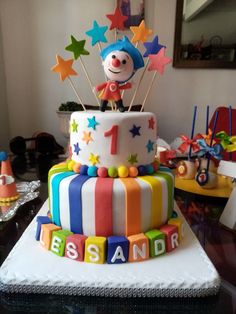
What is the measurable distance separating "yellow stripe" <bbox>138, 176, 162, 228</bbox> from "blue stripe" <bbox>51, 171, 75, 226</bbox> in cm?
20

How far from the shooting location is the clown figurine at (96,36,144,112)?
2.18ft

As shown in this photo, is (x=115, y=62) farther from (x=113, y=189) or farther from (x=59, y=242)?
(x=59, y=242)

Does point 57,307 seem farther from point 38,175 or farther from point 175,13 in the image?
point 175,13

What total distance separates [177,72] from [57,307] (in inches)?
60.1

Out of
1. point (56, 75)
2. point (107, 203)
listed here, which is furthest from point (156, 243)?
point (56, 75)

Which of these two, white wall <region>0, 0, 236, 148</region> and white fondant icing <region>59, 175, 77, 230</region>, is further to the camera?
white wall <region>0, 0, 236, 148</region>

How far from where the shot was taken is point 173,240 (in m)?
0.67

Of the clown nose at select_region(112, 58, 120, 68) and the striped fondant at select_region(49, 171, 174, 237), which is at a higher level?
the clown nose at select_region(112, 58, 120, 68)

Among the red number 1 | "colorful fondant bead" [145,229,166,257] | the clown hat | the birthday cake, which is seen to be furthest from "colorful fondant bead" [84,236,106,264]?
the clown hat

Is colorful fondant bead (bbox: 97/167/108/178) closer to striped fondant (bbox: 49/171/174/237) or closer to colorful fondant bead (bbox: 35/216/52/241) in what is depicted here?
striped fondant (bbox: 49/171/174/237)

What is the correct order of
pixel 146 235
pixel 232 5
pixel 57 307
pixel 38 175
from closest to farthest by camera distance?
pixel 57 307 → pixel 146 235 → pixel 38 175 → pixel 232 5

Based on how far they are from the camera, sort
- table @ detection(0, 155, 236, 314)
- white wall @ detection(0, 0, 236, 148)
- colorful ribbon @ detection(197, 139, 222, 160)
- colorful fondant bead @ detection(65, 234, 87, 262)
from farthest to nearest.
→ white wall @ detection(0, 0, 236, 148) < colorful ribbon @ detection(197, 139, 222, 160) < colorful fondant bead @ detection(65, 234, 87, 262) < table @ detection(0, 155, 236, 314)

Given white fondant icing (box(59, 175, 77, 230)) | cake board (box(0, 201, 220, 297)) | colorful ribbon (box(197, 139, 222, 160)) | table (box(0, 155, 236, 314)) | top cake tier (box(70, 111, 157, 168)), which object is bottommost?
table (box(0, 155, 236, 314))

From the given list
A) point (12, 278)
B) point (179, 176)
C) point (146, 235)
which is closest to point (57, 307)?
point (12, 278)
